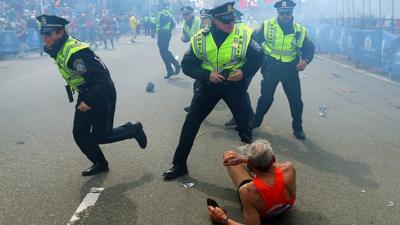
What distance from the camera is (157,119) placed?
757 cm

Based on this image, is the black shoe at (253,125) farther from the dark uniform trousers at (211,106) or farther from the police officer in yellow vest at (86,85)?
the police officer in yellow vest at (86,85)

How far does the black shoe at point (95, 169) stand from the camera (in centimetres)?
489

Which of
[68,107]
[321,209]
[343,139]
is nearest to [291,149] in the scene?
[343,139]

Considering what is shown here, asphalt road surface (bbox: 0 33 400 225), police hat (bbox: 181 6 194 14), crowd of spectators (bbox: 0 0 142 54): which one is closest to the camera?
asphalt road surface (bbox: 0 33 400 225)

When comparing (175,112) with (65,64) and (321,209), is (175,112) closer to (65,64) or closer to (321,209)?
(65,64)

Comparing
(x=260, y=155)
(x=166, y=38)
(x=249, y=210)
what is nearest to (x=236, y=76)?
(x=260, y=155)

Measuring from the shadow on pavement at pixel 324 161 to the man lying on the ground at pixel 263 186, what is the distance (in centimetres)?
147

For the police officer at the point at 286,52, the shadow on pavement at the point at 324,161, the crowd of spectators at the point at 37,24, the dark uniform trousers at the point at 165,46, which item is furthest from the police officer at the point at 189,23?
the crowd of spectators at the point at 37,24

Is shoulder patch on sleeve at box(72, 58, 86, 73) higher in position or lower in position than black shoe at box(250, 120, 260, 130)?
higher

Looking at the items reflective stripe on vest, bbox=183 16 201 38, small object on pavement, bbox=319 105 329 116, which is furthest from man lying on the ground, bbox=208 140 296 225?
reflective stripe on vest, bbox=183 16 201 38

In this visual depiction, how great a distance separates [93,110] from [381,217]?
3.05 m

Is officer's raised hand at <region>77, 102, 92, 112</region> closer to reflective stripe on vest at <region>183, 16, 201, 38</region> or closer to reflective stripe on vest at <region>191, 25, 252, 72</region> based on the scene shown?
reflective stripe on vest at <region>191, 25, 252, 72</region>

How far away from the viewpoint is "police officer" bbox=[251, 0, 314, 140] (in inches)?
244

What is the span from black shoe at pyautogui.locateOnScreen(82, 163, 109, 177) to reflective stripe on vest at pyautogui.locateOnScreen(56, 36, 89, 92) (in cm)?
95
